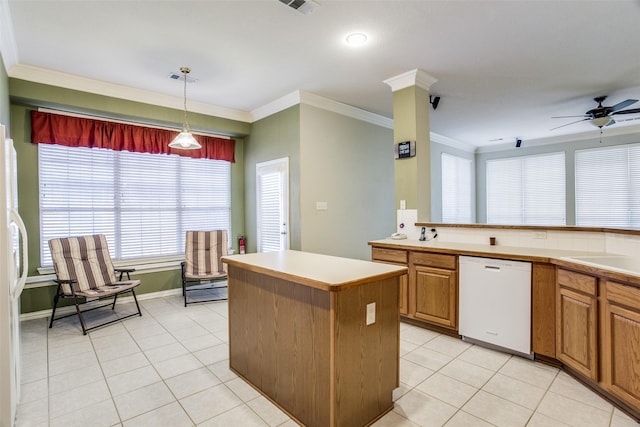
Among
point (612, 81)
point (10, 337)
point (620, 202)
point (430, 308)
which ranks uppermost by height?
point (612, 81)

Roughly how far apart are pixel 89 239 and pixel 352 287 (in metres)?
3.73

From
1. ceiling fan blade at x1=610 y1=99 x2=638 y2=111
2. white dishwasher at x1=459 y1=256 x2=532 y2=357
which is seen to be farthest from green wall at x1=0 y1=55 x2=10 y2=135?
ceiling fan blade at x1=610 y1=99 x2=638 y2=111

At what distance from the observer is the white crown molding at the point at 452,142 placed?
23.1 ft

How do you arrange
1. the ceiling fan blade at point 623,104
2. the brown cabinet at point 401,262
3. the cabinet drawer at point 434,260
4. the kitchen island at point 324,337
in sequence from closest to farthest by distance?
the kitchen island at point 324,337
the cabinet drawer at point 434,260
the brown cabinet at point 401,262
the ceiling fan blade at point 623,104

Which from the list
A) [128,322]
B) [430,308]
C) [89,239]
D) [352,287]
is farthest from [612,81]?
[89,239]

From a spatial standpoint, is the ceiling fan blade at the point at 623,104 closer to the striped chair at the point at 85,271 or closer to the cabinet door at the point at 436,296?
the cabinet door at the point at 436,296

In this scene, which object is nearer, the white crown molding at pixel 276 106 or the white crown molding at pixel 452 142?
the white crown molding at pixel 276 106

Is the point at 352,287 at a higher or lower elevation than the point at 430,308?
higher

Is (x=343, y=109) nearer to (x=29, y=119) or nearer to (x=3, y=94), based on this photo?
(x=3, y=94)

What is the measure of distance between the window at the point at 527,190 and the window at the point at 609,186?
35 cm

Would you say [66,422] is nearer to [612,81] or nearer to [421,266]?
[421,266]

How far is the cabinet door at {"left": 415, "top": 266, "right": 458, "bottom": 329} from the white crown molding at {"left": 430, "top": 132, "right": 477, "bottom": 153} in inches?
177

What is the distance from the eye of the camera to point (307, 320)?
1.85m

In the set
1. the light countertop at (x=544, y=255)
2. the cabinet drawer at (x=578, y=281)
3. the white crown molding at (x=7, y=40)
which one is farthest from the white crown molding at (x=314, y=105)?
the cabinet drawer at (x=578, y=281)
